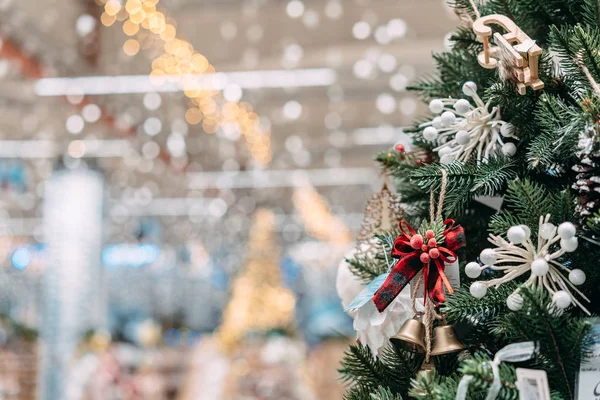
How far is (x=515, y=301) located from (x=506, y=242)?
0.25 feet

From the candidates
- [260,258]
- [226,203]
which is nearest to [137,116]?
[260,258]

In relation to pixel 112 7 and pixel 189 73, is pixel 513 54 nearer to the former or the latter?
pixel 112 7

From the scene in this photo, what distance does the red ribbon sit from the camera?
0.96 m

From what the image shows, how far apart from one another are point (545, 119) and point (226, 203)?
9.31 m

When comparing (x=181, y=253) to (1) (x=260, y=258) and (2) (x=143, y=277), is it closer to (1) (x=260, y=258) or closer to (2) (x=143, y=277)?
(2) (x=143, y=277)

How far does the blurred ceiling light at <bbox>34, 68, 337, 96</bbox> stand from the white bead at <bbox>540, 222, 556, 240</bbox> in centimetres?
439

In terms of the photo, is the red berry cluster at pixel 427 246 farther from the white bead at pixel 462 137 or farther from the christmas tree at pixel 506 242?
the white bead at pixel 462 137

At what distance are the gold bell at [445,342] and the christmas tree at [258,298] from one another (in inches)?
150

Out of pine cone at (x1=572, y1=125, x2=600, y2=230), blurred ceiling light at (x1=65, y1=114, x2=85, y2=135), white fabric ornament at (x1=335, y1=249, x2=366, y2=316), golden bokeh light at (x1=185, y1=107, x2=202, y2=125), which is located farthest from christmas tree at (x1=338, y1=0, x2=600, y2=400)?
blurred ceiling light at (x1=65, y1=114, x2=85, y2=135)

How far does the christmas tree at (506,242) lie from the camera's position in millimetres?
859

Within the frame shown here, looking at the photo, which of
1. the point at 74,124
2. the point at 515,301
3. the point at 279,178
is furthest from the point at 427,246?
the point at 279,178

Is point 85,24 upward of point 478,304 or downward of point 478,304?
upward

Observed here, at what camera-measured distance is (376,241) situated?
123 centimetres

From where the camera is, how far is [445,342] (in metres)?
0.95
